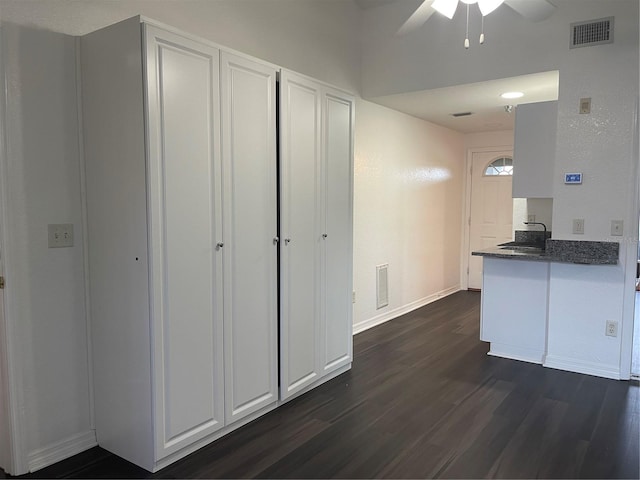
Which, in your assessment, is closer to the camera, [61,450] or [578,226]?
[61,450]

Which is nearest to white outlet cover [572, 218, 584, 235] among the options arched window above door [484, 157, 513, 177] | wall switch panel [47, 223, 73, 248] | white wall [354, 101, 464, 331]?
white wall [354, 101, 464, 331]

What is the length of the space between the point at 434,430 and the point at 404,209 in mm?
3190

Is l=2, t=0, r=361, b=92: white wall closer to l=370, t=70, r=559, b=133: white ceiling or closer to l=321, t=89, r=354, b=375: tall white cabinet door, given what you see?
l=370, t=70, r=559, b=133: white ceiling

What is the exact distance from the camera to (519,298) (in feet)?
13.1

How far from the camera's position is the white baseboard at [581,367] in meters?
3.59

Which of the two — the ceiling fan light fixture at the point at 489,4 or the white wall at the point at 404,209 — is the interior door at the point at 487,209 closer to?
the white wall at the point at 404,209

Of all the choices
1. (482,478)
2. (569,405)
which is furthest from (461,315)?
(482,478)

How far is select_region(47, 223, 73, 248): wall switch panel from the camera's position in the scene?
2.33 metres

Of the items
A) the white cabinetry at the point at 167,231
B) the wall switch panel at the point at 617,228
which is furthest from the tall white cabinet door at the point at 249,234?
the wall switch panel at the point at 617,228

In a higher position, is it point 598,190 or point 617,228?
point 598,190

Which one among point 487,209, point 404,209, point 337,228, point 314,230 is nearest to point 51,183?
point 314,230

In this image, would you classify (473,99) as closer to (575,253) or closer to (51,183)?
(575,253)

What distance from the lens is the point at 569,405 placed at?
3117mm

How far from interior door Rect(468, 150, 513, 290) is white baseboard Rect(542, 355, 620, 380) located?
3.04m
